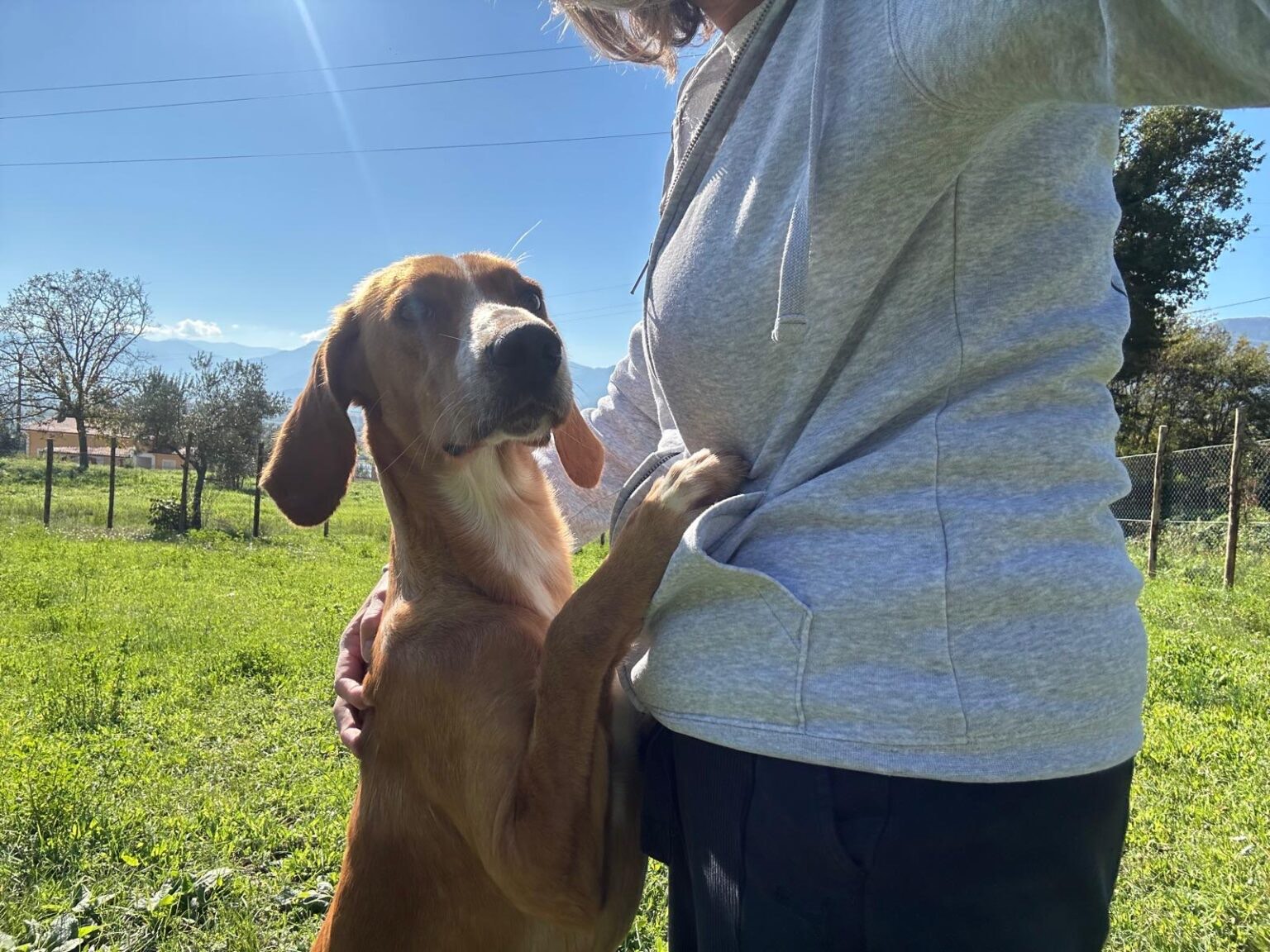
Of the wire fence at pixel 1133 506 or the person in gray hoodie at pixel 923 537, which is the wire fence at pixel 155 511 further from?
the person in gray hoodie at pixel 923 537

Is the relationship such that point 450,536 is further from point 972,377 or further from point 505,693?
point 972,377

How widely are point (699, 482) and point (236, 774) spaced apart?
4846 mm

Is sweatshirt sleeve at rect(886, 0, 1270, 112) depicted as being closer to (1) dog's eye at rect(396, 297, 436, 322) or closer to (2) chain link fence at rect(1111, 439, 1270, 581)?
(1) dog's eye at rect(396, 297, 436, 322)

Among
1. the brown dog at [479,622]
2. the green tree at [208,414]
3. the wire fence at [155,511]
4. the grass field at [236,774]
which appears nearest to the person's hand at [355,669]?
the brown dog at [479,622]

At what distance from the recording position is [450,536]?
7.34 feet

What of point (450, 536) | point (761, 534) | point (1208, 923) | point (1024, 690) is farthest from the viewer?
point (1208, 923)

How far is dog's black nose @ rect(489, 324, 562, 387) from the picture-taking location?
227cm

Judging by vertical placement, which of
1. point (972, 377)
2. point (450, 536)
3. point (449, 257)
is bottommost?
point (450, 536)

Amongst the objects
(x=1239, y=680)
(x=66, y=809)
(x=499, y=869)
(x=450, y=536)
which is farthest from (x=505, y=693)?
(x=1239, y=680)

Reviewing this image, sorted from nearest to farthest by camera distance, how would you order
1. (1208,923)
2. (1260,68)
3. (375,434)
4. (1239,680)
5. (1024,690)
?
1. (1260,68)
2. (1024,690)
3. (375,434)
4. (1208,923)
5. (1239,680)

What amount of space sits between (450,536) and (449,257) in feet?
3.21

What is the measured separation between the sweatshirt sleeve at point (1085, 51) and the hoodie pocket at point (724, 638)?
59 cm

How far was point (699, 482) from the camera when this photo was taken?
135cm

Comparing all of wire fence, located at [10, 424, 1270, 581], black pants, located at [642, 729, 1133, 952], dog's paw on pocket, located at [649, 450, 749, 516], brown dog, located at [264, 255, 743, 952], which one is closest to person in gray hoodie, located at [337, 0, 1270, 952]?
black pants, located at [642, 729, 1133, 952]
